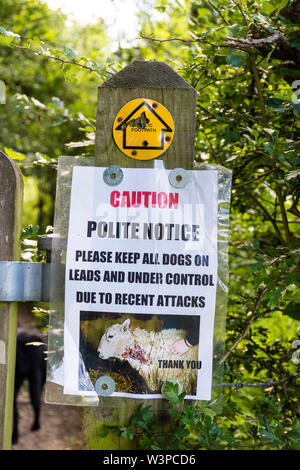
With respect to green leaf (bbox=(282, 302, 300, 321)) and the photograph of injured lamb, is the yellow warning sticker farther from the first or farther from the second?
green leaf (bbox=(282, 302, 300, 321))

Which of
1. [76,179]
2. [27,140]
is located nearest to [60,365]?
[76,179]

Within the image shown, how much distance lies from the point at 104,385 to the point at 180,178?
0.60 m

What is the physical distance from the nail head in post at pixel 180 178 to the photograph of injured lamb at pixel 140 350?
1.18 feet

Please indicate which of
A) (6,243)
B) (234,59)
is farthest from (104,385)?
(234,59)

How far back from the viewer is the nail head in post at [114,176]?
1.39 metres

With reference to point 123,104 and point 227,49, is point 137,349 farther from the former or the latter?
point 227,49

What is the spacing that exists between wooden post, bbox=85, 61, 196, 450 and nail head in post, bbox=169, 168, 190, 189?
Answer: 2 centimetres

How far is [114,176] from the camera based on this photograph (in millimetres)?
1393

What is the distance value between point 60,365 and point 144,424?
0.92 feet

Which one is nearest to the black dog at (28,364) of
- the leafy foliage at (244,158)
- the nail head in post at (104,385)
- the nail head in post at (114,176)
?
the leafy foliage at (244,158)

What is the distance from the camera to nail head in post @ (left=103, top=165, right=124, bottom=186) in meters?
1.39

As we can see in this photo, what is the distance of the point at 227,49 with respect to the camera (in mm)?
1772

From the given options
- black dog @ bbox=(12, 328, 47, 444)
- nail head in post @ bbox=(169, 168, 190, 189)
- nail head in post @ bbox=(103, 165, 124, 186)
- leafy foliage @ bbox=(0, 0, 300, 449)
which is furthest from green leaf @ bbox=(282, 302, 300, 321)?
black dog @ bbox=(12, 328, 47, 444)

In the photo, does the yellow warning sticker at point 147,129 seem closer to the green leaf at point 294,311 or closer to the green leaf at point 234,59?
the green leaf at point 234,59
